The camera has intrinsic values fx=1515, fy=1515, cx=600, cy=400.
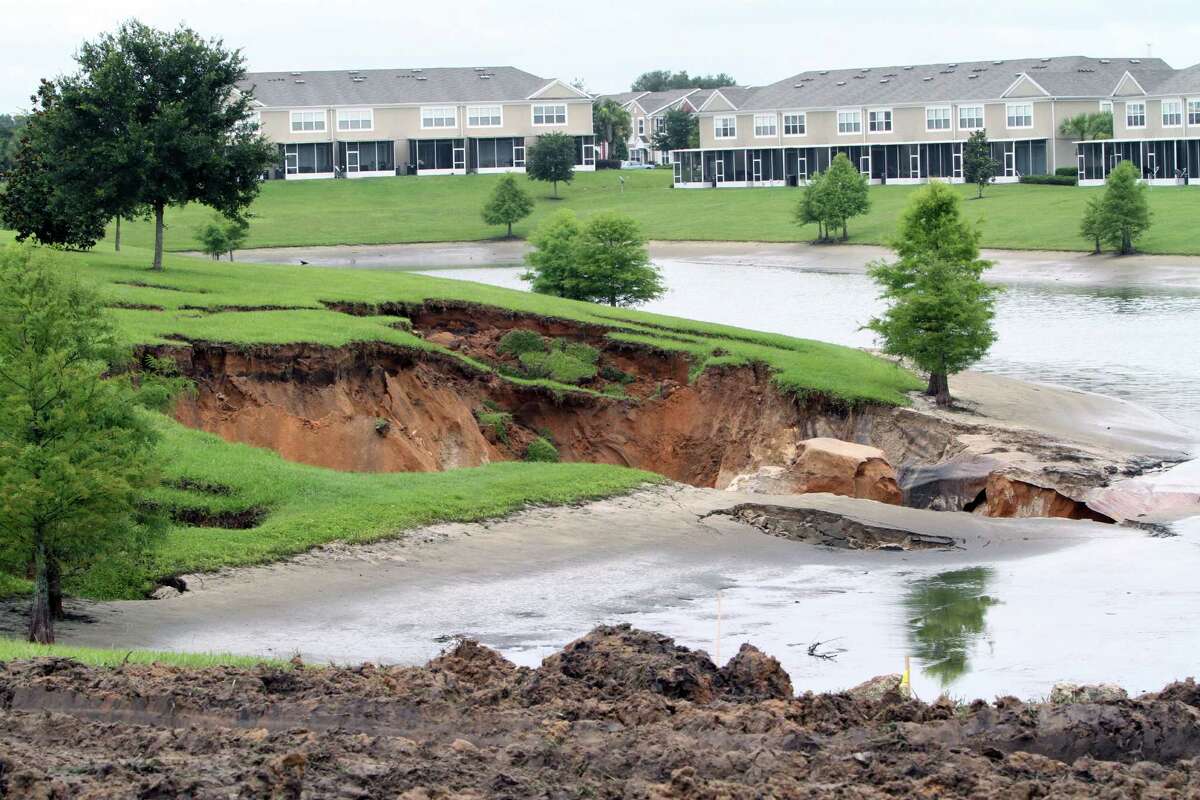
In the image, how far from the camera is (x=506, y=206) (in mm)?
95875

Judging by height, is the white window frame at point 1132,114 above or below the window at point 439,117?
below

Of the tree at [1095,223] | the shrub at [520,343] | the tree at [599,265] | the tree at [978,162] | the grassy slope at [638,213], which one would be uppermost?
the tree at [978,162]

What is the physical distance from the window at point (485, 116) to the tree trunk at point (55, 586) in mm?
107355

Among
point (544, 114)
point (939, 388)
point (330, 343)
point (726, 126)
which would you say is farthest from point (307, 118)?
point (330, 343)

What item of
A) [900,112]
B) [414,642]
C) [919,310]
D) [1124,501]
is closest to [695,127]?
[900,112]

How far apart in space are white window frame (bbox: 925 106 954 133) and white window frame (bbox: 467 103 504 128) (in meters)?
33.9

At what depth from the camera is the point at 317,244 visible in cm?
9412

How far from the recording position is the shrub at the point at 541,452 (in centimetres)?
3212

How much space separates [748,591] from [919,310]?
54.1 feet

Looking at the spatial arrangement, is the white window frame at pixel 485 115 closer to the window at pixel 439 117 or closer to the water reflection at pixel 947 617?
the window at pixel 439 117

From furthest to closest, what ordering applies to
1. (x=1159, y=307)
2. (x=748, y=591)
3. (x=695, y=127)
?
(x=695, y=127) → (x=1159, y=307) → (x=748, y=591)

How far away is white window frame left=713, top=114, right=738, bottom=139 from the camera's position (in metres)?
123

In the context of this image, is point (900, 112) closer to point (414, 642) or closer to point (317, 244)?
point (317, 244)

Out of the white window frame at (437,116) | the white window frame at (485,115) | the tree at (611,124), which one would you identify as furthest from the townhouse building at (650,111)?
the white window frame at (437,116)
